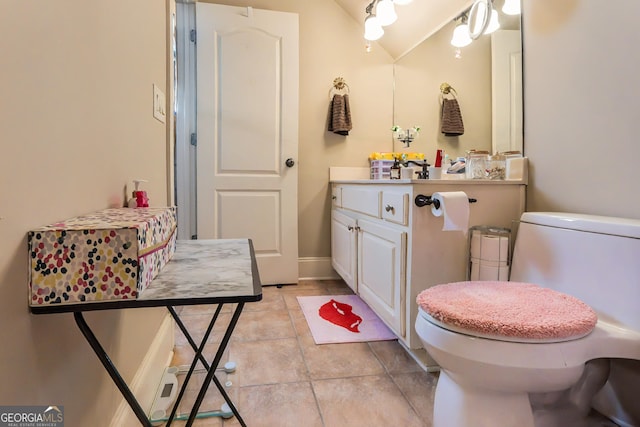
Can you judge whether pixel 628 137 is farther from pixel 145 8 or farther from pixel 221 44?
pixel 221 44

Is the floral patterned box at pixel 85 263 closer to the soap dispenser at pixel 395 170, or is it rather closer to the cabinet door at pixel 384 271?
the cabinet door at pixel 384 271

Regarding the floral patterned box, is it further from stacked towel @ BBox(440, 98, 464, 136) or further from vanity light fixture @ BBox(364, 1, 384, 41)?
vanity light fixture @ BBox(364, 1, 384, 41)

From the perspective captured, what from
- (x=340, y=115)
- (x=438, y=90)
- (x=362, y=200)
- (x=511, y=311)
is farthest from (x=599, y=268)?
(x=340, y=115)

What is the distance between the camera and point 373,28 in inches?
97.9

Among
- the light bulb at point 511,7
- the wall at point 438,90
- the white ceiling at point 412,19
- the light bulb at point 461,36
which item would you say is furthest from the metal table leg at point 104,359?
the white ceiling at point 412,19

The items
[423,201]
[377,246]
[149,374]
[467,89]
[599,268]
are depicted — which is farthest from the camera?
[467,89]

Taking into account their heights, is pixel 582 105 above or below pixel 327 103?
below

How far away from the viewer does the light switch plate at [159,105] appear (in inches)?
51.8

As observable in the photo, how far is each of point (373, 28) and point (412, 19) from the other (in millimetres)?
275

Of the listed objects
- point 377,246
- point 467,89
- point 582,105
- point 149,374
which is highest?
point 467,89

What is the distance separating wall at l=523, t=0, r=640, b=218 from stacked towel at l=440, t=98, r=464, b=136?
56 centimetres

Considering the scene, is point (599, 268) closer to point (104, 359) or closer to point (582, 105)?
point (582, 105)

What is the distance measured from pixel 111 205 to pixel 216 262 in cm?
35

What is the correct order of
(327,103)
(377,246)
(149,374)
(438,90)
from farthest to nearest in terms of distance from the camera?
(327,103), (438,90), (377,246), (149,374)
